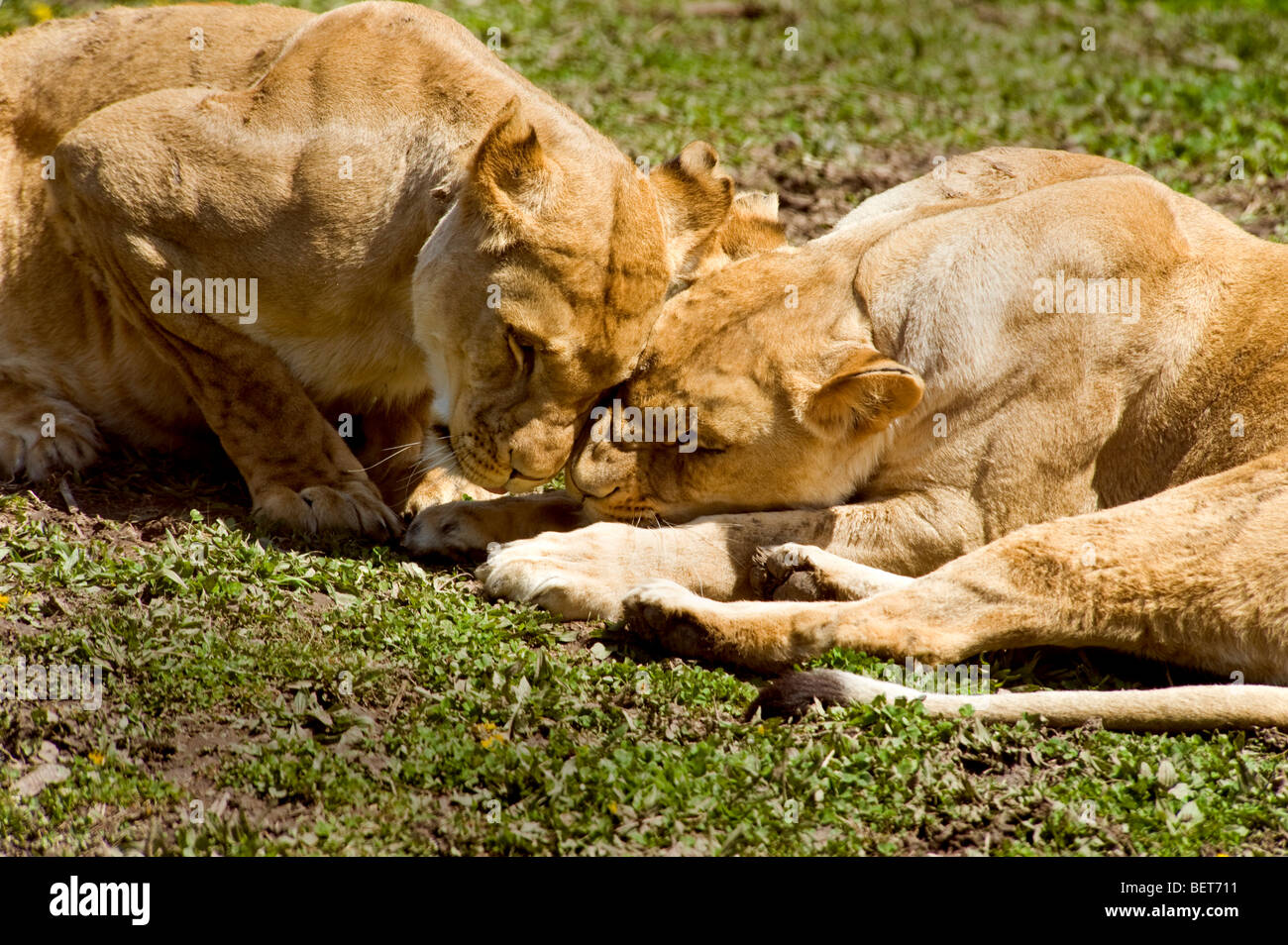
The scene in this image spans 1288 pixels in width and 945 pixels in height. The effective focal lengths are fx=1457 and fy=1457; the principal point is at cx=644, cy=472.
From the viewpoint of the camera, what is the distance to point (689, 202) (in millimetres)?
5340

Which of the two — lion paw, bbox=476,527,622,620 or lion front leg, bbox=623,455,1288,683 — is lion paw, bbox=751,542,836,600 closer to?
lion front leg, bbox=623,455,1288,683

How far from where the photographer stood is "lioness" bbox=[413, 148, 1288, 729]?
455 centimetres

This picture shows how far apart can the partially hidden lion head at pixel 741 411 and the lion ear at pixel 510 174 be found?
0.65 meters

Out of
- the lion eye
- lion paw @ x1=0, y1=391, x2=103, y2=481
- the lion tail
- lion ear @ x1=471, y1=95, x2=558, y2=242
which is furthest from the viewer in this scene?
lion paw @ x1=0, y1=391, x2=103, y2=481

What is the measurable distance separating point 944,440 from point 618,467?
3.70ft

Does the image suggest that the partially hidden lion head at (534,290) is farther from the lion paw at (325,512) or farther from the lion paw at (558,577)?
the lion paw at (325,512)

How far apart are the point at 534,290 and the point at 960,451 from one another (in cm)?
154

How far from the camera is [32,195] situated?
5.71 metres

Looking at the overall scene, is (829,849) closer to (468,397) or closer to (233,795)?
(233,795)

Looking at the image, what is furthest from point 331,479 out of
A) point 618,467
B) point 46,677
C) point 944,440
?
point 944,440

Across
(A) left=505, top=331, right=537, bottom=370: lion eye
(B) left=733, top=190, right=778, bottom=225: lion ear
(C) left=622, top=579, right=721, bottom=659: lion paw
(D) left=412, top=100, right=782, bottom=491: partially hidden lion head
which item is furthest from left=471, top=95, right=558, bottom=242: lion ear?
(C) left=622, top=579, right=721, bottom=659: lion paw

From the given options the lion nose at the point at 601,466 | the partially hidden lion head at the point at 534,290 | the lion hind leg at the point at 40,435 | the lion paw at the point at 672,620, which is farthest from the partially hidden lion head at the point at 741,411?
the lion hind leg at the point at 40,435

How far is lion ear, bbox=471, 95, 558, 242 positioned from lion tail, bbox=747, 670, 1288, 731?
1.74 meters

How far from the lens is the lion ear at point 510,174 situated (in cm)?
472
